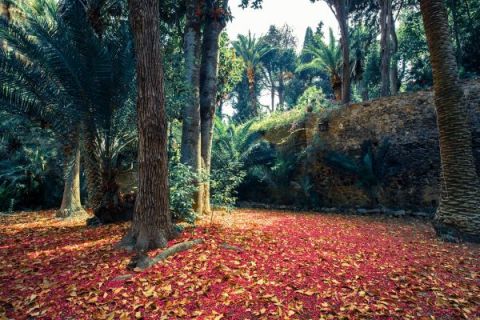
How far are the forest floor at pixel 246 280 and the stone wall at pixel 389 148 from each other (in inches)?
157

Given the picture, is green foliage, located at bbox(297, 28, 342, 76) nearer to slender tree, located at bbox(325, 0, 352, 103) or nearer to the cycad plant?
slender tree, located at bbox(325, 0, 352, 103)

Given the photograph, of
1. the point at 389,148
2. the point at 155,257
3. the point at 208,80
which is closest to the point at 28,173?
the point at 208,80

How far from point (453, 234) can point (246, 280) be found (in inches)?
204

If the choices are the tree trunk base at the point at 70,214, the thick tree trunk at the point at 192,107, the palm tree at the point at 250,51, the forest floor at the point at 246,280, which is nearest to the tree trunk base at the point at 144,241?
the forest floor at the point at 246,280

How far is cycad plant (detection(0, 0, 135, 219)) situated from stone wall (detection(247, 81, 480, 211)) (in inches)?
290

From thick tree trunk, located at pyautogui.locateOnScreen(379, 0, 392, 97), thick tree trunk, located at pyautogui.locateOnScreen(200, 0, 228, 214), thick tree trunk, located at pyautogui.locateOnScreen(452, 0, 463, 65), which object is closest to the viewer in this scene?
thick tree trunk, located at pyautogui.locateOnScreen(200, 0, 228, 214)

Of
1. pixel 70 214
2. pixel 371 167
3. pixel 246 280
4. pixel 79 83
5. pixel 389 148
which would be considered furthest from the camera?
pixel 371 167

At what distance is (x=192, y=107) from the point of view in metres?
7.79

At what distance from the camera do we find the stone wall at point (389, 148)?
9.16 m

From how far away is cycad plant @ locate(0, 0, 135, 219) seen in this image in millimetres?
7164

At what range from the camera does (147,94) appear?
15.4 ft

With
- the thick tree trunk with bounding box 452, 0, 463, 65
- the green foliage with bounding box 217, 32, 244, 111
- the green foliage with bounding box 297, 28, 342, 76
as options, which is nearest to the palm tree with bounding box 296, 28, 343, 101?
the green foliage with bounding box 297, 28, 342, 76

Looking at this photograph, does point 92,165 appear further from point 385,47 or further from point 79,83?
point 385,47

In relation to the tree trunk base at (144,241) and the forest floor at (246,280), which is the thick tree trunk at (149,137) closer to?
the tree trunk base at (144,241)
